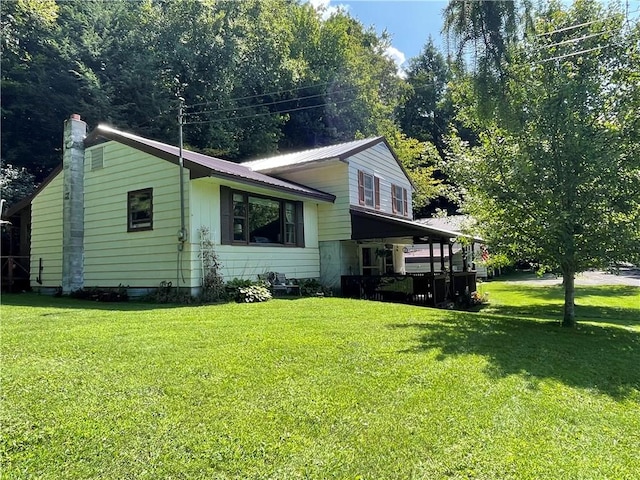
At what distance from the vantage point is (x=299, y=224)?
45.1 ft

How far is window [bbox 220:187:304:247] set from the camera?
11.0 meters

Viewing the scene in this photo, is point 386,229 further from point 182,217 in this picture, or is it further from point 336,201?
point 182,217

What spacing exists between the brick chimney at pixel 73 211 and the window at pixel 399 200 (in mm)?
11995

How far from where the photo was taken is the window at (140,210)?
11.0 metres

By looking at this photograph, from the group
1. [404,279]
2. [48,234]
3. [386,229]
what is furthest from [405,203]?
[48,234]

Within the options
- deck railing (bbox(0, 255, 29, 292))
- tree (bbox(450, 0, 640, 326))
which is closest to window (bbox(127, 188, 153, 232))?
deck railing (bbox(0, 255, 29, 292))

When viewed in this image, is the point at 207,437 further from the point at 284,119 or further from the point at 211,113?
the point at 284,119

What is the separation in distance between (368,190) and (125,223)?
8688 mm

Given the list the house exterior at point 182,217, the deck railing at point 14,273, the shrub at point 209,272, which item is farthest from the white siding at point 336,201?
the deck railing at point 14,273

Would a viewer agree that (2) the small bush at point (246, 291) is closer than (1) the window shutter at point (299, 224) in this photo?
Yes

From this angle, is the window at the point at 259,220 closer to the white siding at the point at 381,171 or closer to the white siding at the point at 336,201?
the white siding at the point at 336,201

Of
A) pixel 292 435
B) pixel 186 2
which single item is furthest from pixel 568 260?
pixel 186 2

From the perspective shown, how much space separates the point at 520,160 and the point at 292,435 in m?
6.75

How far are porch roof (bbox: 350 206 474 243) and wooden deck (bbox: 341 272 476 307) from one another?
1.25 metres
